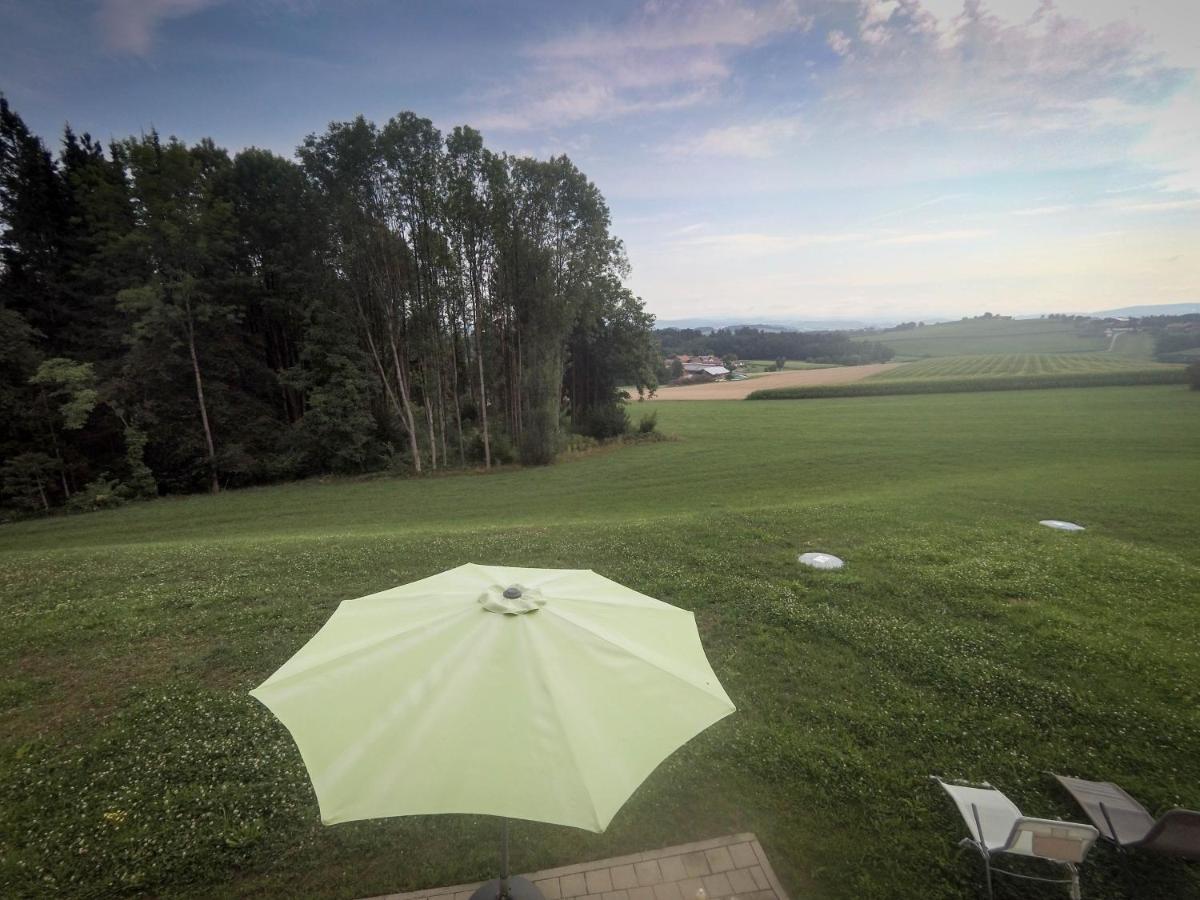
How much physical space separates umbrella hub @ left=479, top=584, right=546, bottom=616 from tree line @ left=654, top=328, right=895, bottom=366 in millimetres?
82450

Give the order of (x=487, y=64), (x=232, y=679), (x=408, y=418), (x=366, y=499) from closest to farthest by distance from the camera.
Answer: (x=232, y=679), (x=487, y=64), (x=366, y=499), (x=408, y=418)

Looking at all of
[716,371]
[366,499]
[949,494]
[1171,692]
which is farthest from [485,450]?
[716,371]

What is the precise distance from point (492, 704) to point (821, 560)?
8.23 meters

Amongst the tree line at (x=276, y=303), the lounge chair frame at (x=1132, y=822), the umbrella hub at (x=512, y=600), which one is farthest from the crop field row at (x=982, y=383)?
the umbrella hub at (x=512, y=600)

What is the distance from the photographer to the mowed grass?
163 inches

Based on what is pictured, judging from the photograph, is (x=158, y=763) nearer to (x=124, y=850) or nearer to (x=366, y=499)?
(x=124, y=850)

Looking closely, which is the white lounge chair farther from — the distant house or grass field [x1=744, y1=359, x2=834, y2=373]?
grass field [x1=744, y1=359, x2=834, y2=373]

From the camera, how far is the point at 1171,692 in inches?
227

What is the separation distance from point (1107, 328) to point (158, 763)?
11322cm

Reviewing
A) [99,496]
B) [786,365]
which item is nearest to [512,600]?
[99,496]

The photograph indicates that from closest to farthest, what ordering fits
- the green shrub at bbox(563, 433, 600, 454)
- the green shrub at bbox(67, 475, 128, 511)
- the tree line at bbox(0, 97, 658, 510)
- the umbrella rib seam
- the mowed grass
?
the umbrella rib seam < the mowed grass < the green shrub at bbox(67, 475, 128, 511) < the tree line at bbox(0, 97, 658, 510) < the green shrub at bbox(563, 433, 600, 454)

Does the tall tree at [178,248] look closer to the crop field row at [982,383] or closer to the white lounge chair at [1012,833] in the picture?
the white lounge chair at [1012,833]

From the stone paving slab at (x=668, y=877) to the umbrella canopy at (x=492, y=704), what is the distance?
6.49ft

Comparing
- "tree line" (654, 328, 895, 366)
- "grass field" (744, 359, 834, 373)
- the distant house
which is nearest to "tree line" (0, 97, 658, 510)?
the distant house
